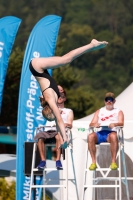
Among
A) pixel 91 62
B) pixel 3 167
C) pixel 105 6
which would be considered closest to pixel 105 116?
pixel 3 167

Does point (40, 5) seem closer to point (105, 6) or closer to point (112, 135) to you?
point (105, 6)

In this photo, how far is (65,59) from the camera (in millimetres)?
8078

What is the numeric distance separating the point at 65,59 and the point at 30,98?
456 centimetres

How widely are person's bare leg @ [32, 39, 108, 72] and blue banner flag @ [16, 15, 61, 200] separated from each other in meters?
4.31

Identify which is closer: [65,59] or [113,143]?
[65,59]

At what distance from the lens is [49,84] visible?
26.5 ft

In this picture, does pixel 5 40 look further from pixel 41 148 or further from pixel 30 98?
pixel 41 148

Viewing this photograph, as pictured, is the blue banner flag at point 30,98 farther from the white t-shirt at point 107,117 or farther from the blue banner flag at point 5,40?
the white t-shirt at point 107,117

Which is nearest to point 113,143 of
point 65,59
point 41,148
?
point 41,148

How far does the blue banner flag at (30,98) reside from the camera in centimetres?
1226

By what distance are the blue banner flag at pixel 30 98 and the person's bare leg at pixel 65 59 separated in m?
4.31

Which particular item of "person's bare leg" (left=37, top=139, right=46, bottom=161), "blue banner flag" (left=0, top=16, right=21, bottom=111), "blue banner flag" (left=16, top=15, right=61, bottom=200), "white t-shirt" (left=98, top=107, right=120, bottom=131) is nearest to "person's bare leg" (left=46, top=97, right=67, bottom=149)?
"person's bare leg" (left=37, top=139, right=46, bottom=161)

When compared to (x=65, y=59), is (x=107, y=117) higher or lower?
lower

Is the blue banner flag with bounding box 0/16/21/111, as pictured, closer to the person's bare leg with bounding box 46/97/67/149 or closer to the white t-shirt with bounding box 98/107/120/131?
the white t-shirt with bounding box 98/107/120/131
